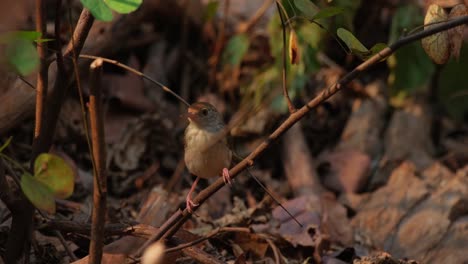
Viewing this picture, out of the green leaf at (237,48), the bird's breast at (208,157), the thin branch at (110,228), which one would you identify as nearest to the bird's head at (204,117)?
the bird's breast at (208,157)

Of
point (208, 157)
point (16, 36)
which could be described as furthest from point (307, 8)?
point (208, 157)

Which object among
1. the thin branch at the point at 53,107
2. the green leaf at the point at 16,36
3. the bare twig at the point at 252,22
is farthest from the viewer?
the bare twig at the point at 252,22

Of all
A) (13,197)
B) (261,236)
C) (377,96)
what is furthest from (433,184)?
(13,197)

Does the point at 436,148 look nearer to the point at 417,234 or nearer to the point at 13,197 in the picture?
the point at 417,234

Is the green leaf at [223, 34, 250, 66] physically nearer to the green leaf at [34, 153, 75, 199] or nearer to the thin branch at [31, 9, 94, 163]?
the thin branch at [31, 9, 94, 163]

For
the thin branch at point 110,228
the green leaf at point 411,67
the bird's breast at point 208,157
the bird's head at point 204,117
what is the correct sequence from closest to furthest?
the thin branch at point 110,228 → the bird's breast at point 208,157 → the bird's head at point 204,117 → the green leaf at point 411,67

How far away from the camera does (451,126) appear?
5.71 meters

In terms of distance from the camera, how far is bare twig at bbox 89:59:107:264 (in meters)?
2.28

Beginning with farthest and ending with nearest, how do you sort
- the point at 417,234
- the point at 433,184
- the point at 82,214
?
1. the point at 433,184
2. the point at 417,234
3. the point at 82,214

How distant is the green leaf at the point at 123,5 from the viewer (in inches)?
91.0

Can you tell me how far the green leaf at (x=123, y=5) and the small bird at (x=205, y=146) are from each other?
3.38 feet

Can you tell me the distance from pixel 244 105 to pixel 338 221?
132 centimetres

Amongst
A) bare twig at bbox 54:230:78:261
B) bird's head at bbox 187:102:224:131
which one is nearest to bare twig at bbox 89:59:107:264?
bare twig at bbox 54:230:78:261

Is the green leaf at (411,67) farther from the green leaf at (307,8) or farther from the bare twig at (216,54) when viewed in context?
the green leaf at (307,8)
